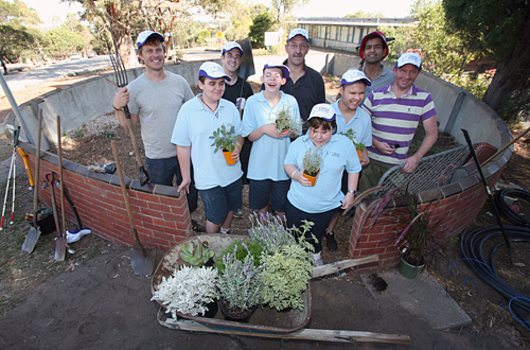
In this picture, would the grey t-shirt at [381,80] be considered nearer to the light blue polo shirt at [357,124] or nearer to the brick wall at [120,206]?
the light blue polo shirt at [357,124]

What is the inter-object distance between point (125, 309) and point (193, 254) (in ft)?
3.52

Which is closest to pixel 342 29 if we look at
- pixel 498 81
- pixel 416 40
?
pixel 416 40

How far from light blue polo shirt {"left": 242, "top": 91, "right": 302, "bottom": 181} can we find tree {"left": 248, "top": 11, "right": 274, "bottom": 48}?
27868mm

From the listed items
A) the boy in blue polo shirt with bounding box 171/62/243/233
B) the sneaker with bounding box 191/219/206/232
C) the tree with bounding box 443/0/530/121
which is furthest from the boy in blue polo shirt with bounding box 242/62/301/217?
the tree with bounding box 443/0/530/121

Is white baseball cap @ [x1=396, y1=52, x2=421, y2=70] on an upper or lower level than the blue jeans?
upper

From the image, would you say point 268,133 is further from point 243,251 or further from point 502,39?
point 502,39

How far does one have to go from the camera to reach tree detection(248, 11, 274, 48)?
2791cm

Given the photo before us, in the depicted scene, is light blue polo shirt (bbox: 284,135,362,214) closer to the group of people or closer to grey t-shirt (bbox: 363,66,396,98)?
the group of people

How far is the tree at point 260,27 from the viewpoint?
91.6ft

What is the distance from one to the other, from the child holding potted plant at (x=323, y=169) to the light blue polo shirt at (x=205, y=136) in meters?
0.65

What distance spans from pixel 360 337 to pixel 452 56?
417 inches

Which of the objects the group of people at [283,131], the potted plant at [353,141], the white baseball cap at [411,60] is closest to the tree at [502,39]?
the group of people at [283,131]

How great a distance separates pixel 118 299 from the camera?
2770mm

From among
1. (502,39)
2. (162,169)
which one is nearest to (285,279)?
(162,169)
